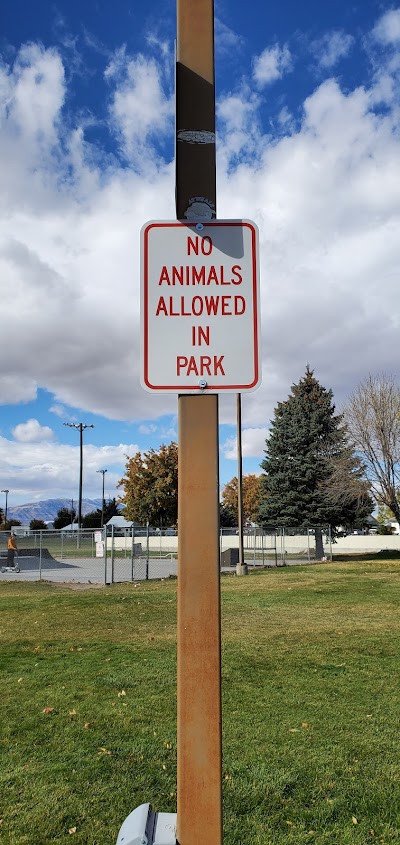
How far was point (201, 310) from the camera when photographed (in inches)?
78.9

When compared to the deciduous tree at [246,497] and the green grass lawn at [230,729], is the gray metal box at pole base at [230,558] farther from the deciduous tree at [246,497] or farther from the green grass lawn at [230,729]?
the deciduous tree at [246,497]

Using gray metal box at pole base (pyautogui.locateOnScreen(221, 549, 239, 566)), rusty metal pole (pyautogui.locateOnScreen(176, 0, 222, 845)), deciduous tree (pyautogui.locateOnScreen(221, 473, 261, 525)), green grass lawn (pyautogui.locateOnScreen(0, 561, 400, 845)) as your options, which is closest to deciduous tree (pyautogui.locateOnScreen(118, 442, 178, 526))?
deciduous tree (pyautogui.locateOnScreen(221, 473, 261, 525))

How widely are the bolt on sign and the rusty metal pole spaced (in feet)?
0.24

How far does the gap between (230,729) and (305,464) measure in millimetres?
31750

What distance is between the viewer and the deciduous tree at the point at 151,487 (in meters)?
57.7

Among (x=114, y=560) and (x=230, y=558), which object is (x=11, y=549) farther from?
(x=230, y=558)

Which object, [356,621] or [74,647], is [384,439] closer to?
[356,621]

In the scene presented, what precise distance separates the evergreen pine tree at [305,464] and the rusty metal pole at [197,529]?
1223 inches

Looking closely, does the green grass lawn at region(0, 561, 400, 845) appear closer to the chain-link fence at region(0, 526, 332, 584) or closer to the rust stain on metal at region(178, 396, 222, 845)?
the rust stain on metal at region(178, 396, 222, 845)

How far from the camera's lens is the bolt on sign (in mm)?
1999

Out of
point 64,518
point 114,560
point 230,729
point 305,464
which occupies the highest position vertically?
point 305,464

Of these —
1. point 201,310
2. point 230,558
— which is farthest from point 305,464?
point 201,310

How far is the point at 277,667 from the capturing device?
24.0 feet

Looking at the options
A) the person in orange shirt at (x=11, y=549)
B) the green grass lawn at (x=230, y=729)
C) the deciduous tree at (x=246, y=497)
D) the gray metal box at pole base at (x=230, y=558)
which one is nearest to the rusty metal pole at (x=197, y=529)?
the green grass lawn at (x=230, y=729)
